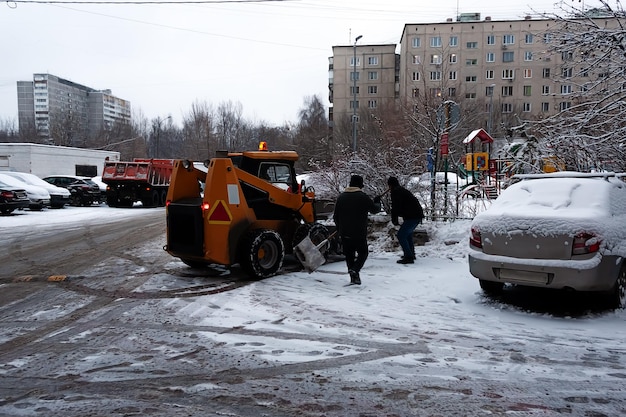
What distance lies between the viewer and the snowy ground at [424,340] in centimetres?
362

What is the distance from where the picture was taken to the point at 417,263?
29.2 feet

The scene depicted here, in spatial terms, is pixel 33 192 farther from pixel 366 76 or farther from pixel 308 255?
pixel 366 76

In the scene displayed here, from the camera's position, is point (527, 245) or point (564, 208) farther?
point (564, 208)

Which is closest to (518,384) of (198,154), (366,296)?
(366,296)

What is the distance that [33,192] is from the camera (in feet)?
69.2

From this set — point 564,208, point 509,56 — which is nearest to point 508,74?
point 509,56

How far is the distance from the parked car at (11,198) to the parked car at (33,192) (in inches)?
40.8

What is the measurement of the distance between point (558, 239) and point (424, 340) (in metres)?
2.05

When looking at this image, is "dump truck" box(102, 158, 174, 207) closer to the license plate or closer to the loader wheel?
the loader wheel

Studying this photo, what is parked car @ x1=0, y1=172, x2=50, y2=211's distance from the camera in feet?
68.2

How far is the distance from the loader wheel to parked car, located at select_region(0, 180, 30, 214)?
618 inches

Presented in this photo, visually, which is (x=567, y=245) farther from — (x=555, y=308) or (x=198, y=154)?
(x=198, y=154)

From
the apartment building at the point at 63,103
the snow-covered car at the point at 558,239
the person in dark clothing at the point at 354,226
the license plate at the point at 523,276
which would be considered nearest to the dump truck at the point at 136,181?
the person in dark clothing at the point at 354,226

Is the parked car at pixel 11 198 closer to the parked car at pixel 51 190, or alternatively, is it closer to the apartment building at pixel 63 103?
the parked car at pixel 51 190
